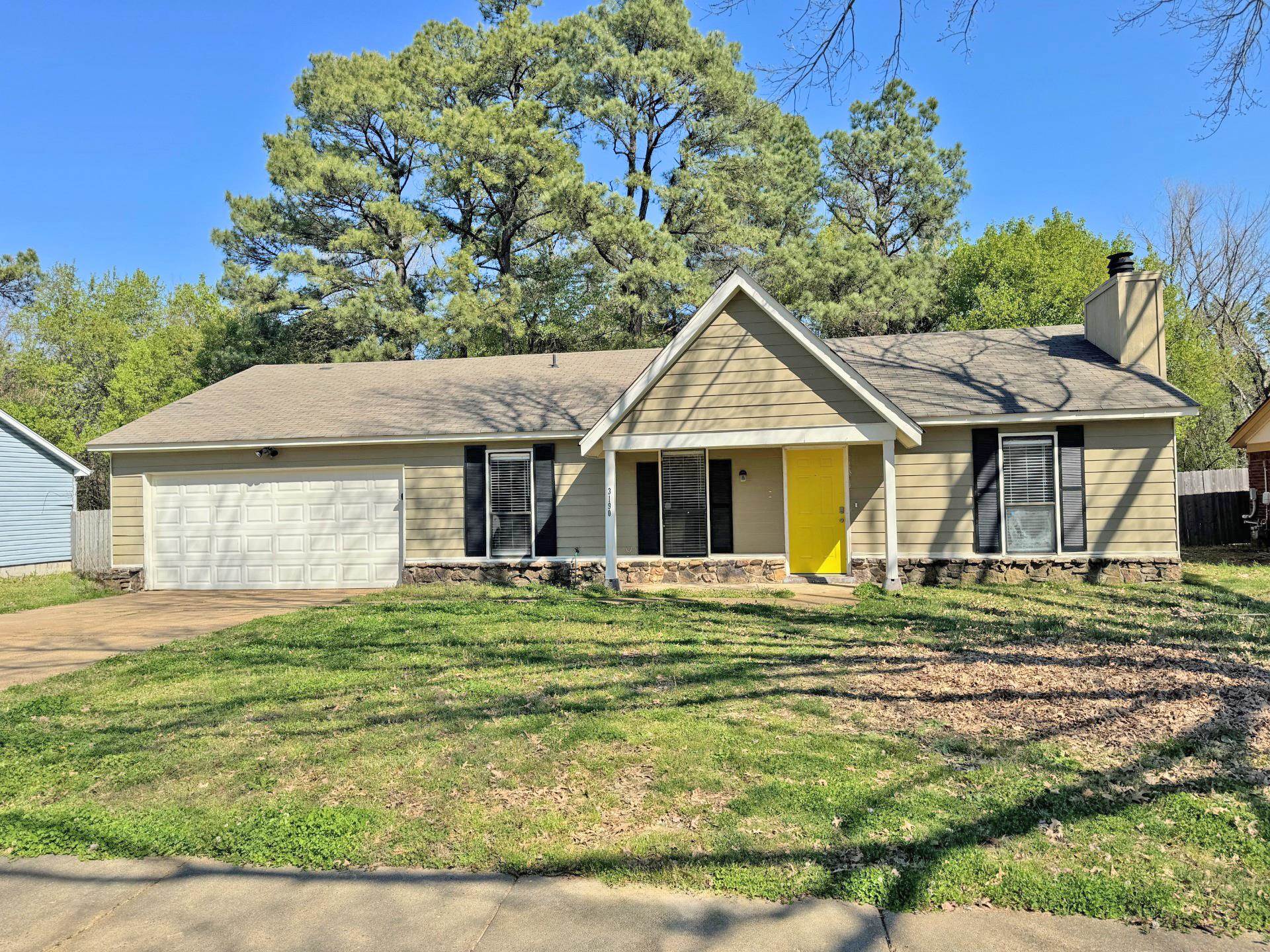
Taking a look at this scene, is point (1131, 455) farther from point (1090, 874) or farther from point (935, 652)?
point (1090, 874)

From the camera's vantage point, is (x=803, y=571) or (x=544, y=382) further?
(x=544, y=382)

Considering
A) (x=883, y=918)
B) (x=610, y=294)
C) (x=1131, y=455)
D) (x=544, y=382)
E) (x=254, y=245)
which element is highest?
(x=254, y=245)

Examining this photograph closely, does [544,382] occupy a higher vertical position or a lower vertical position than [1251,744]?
higher

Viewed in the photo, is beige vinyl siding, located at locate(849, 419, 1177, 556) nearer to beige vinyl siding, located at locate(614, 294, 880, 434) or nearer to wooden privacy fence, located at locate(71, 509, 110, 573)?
beige vinyl siding, located at locate(614, 294, 880, 434)

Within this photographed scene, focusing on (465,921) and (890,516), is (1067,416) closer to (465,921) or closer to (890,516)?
(890,516)

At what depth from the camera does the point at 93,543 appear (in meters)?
13.9

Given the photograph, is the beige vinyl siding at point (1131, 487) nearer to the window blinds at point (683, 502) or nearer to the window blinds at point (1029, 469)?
the window blinds at point (1029, 469)

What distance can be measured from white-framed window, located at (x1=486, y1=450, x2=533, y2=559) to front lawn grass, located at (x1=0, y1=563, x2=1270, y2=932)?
4.86 m

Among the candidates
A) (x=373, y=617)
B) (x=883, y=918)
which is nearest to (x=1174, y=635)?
(x=883, y=918)

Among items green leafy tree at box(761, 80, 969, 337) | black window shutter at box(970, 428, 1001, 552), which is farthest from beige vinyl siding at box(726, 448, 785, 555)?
green leafy tree at box(761, 80, 969, 337)

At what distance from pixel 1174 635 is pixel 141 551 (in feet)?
48.0

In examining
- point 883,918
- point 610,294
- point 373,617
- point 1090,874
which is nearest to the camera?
point 883,918

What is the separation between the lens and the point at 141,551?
13453 millimetres

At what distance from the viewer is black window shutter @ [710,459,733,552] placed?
12.5m
